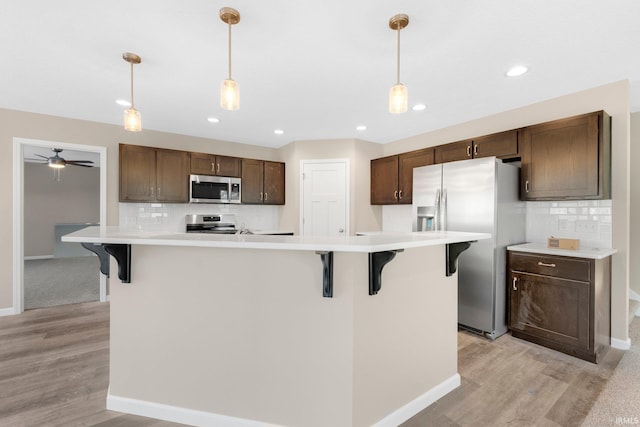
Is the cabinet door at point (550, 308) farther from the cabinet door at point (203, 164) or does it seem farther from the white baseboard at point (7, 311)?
the white baseboard at point (7, 311)

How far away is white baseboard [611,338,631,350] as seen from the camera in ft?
8.61

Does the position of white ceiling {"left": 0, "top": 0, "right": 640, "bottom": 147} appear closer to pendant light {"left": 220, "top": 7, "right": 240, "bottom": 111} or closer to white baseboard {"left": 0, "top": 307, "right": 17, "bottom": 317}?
pendant light {"left": 220, "top": 7, "right": 240, "bottom": 111}

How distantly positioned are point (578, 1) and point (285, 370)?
8.73ft

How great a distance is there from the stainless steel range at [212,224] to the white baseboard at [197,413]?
2916 mm

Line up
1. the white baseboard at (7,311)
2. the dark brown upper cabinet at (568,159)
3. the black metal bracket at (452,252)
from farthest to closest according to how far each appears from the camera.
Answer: the white baseboard at (7,311)
the dark brown upper cabinet at (568,159)
the black metal bracket at (452,252)

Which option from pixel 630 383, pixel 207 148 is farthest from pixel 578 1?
pixel 207 148

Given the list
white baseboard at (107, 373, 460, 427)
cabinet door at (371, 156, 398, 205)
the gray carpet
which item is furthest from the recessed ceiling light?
the gray carpet

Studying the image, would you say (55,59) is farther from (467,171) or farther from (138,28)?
(467,171)

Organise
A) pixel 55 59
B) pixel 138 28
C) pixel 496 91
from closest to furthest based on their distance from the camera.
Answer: pixel 138 28
pixel 55 59
pixel 496 91

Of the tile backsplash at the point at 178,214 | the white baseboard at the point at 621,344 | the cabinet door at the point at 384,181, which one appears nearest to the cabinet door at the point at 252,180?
the tile backsplash at the point at 178,214

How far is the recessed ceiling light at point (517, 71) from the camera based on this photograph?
2400 mm

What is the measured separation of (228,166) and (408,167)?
281cm

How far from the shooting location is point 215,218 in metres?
4.74

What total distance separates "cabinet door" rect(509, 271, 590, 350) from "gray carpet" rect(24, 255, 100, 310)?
5264mm
